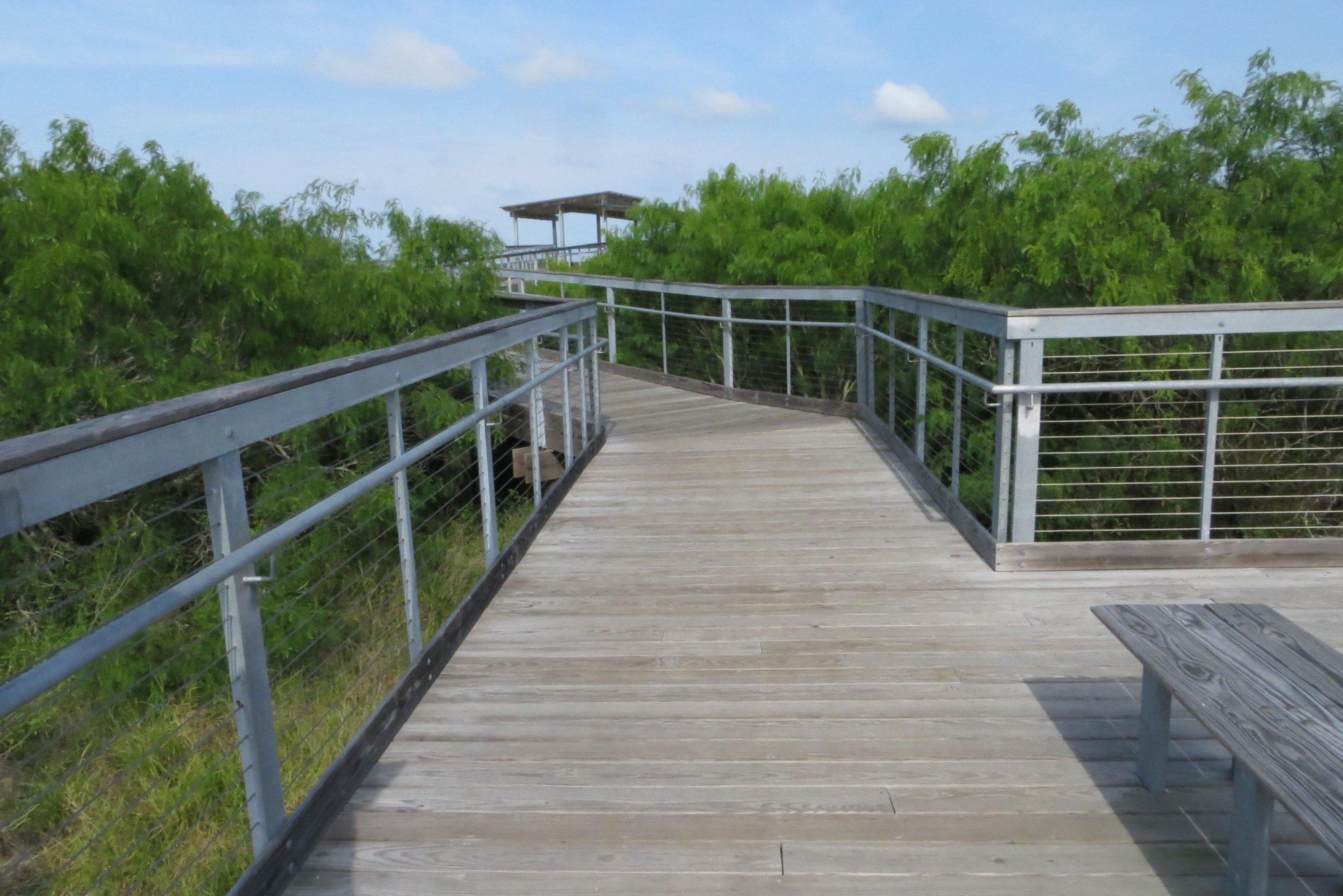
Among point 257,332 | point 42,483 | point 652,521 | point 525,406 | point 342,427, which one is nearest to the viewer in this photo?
point 42,483

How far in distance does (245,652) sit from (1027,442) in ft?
10.9

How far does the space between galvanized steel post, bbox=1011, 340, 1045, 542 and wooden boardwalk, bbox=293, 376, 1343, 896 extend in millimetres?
239

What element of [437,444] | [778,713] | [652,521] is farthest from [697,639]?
[652,521]

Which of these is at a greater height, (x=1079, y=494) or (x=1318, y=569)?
(x=1318, y=569)

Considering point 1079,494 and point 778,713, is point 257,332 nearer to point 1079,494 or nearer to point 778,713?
point 1079,494

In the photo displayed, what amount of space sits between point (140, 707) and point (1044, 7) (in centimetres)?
1046

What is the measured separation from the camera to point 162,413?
1.96 m

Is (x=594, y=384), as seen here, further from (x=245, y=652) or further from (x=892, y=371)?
(x=245, y=652)

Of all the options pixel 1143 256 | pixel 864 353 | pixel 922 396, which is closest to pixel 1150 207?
pixel 1143 256

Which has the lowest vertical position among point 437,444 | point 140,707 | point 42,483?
point 140,707

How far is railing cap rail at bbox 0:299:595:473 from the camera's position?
1611 millimetres

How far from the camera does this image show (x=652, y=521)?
19.0 feet

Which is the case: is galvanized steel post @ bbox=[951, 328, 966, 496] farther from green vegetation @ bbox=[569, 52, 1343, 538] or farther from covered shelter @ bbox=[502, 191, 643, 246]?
covered shelter @ bbox=[502, 191, 643, 246]

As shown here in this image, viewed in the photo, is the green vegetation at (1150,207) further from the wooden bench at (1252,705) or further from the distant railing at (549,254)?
the distant railing at (549,254)
